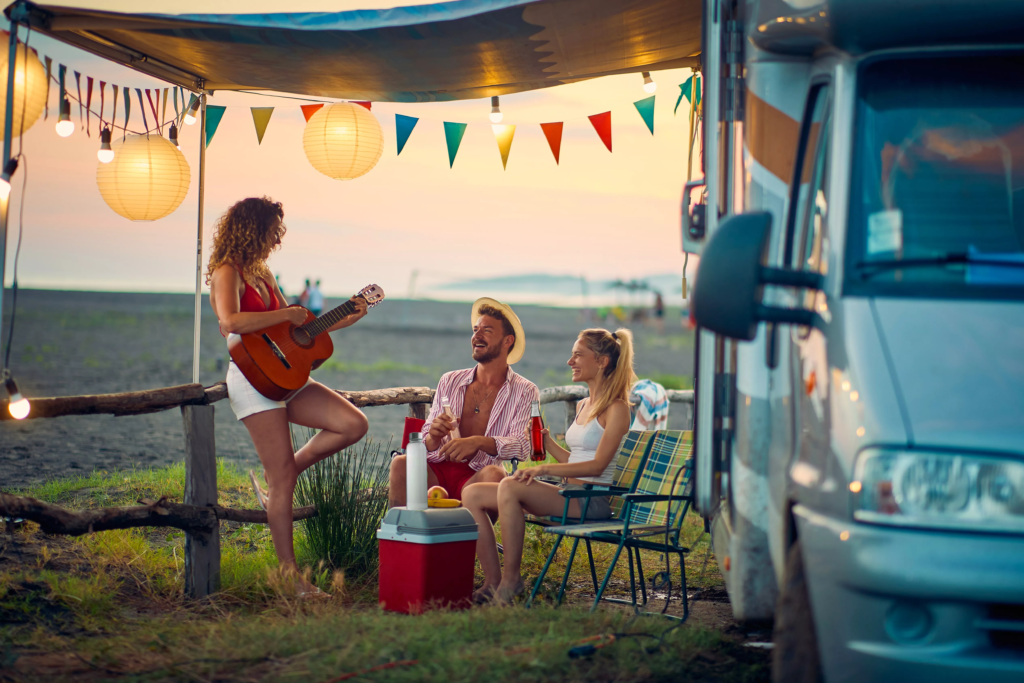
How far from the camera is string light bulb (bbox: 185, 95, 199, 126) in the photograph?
18.7 ft

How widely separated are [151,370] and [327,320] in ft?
61.9

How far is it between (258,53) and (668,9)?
85.1 inches

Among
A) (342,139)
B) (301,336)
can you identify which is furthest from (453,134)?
(301,336)

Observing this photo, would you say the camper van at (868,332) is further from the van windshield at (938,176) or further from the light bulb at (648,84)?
the light bulb at (648,84)

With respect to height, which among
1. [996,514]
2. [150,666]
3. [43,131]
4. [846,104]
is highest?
[43,131]

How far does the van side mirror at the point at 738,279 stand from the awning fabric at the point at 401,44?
7.32 ft

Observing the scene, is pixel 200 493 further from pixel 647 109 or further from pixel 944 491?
pixel 647 109

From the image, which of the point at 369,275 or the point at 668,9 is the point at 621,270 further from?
the point at 668,9

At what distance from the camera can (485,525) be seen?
4500mm

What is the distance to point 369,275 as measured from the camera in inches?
1737

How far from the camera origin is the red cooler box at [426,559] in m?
4.02

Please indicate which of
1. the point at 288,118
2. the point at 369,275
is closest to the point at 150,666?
the point at 288,118

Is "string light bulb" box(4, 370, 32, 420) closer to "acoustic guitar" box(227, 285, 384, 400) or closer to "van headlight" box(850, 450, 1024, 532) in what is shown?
"acoustic guitar" box(227, 285, 384, 400)

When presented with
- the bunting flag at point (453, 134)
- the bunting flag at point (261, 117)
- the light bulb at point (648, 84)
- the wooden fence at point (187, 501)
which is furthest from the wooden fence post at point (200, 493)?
the light bulb at point (648, 84)
